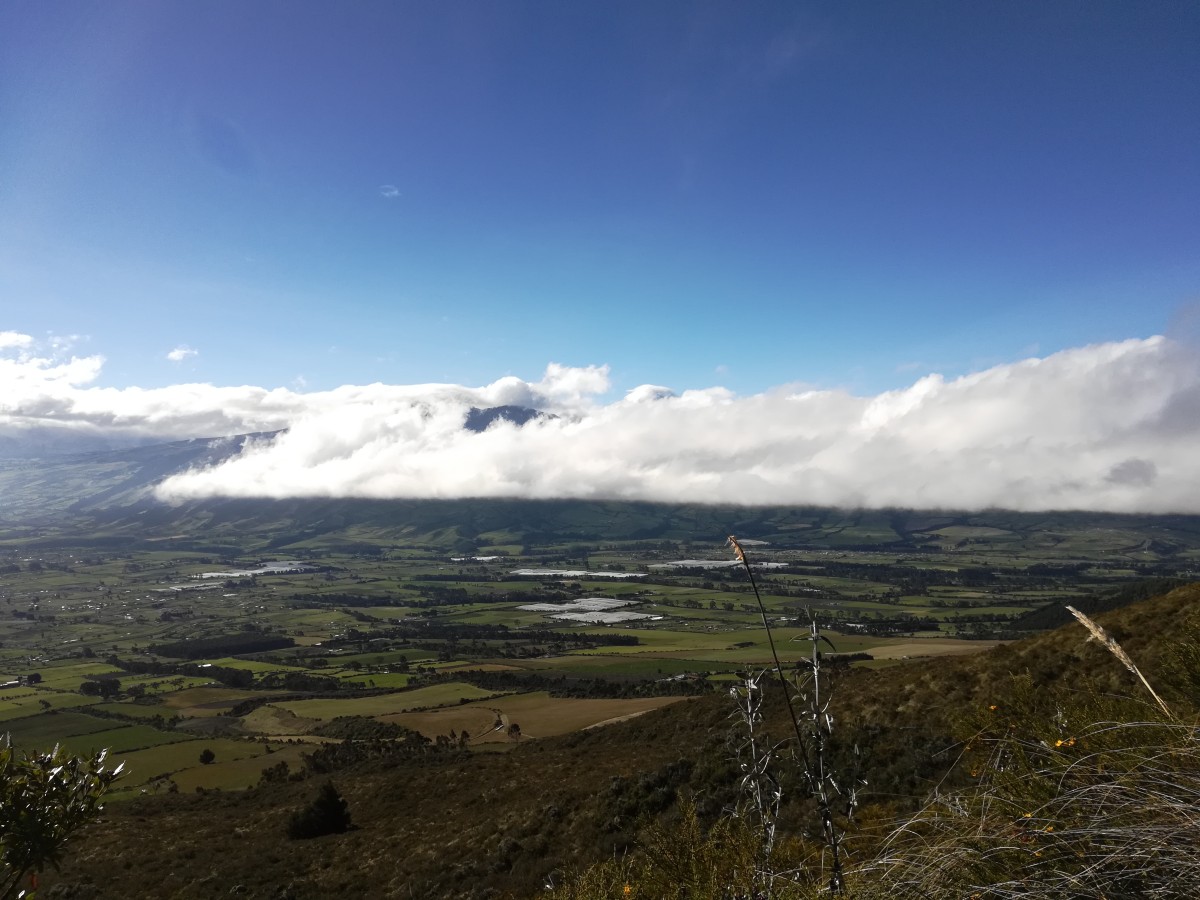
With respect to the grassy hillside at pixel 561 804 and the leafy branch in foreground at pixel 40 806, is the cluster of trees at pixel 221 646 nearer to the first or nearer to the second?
the grassy hillside at pixel 561 804

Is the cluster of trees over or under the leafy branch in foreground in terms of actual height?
under

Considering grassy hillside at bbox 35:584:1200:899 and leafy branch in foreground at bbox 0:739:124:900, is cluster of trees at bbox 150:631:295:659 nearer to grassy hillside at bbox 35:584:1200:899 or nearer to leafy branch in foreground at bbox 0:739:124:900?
grassy hillside at bbox 35:584:1200:899

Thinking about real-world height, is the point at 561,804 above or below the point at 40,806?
below

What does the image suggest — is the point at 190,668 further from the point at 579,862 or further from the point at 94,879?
the point at 579,862

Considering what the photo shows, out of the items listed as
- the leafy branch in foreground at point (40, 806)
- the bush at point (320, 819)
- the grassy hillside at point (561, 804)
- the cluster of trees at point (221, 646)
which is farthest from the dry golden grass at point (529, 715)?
the cluster of trees at point (221, 646)

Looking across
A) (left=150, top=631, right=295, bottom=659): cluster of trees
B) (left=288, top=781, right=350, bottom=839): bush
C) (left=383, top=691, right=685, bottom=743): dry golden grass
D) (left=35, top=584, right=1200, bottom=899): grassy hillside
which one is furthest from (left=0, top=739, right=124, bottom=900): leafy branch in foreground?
(left=150, top=631, right=295, bottom=659): cluster of trees

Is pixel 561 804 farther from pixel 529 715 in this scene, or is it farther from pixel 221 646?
pixel 221 646

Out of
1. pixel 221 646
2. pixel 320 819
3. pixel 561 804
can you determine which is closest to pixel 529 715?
pixel 320 819

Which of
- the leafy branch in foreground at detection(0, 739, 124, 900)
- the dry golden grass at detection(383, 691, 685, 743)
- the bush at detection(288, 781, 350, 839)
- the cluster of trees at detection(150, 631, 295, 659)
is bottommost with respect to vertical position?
the cluster of trees at detection(150, 631, 295, 659)

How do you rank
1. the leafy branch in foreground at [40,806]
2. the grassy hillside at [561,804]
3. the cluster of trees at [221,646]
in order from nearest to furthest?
the leafy branch in foreground at [40,806] < the grassy hillside at [561,804] < the cluster of trees at [221,646]
